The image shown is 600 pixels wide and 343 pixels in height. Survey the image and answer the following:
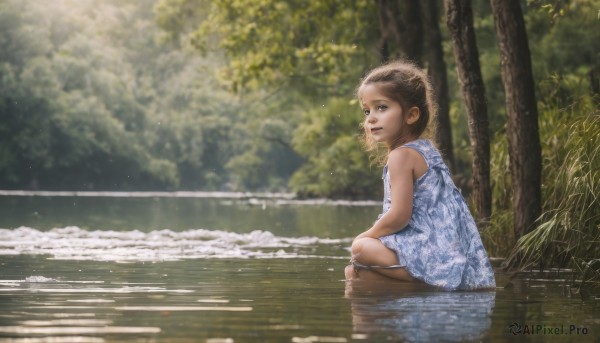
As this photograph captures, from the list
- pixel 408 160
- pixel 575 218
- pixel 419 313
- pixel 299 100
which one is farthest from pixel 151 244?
pixel 299 100

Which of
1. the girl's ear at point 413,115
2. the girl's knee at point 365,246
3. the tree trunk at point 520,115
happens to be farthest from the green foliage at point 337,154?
the girl's knee at point 365,246

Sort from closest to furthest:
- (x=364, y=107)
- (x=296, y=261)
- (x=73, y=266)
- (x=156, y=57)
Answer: (x=364, y=107) → (x=73, y=266) → (x=296, y=261) → (x=156, y=57)

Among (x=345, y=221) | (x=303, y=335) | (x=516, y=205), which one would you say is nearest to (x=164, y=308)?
(x=303, y=335)

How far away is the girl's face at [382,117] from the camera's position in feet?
23.9

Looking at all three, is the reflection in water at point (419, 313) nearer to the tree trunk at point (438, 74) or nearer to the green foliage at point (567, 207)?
the green foliage at point (567, 207)

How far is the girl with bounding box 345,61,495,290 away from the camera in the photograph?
698 cm

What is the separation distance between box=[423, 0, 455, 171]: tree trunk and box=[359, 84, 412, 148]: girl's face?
12.0m

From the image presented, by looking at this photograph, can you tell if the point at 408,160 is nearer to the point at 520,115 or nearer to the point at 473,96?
the point at 520,115

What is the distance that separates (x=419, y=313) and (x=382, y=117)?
5.89 ft

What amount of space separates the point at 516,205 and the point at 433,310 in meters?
4.41

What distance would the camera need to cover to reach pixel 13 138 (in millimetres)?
58719

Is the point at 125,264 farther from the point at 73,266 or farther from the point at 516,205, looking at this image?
the point at 516,205

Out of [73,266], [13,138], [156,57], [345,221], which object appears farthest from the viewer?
[156,57]

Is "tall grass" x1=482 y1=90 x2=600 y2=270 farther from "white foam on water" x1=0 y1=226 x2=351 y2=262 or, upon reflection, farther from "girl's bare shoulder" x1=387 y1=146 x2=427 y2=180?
"white foam on water" x1=0 y1=226 x2=351 y2=262
